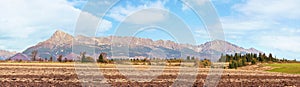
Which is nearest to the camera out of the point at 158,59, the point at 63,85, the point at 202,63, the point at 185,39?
the point at 63,85

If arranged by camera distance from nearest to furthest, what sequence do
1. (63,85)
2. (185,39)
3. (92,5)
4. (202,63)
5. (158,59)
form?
(92,5) → (63,85) → (185,39) → (202,63) → (158,59)

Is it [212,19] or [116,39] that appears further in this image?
[116,39]

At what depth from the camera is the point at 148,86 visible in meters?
23.8

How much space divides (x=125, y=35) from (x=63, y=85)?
4.57m

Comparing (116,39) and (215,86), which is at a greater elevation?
(116,39)

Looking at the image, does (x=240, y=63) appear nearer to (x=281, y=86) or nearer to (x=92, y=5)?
(x=281, y=86)

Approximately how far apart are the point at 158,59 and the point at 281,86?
77894 millimetres

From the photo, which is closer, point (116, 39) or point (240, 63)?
point (116, 39)

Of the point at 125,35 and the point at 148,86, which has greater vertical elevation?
the point at 125,35

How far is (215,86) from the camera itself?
2453cm

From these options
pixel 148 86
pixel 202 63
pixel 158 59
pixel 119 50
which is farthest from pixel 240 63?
pixel 148 86

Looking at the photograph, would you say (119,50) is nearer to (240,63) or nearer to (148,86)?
(148,86)

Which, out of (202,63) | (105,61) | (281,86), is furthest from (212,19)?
(105,61)

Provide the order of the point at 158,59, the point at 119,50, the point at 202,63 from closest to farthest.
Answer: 1. the point at 119,50
2. the point at 202,63
3. the point at 158,59
